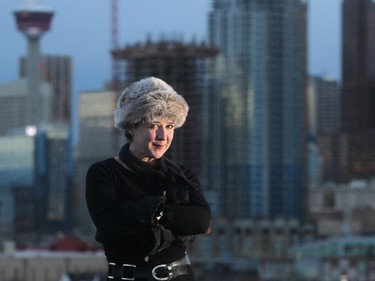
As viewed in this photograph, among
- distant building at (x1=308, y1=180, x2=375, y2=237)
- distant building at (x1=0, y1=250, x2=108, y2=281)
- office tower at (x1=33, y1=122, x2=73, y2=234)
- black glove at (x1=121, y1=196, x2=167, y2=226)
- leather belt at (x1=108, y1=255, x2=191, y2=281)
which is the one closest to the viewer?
black glove at (x1=121, y1=196, x2=167, y2=226)

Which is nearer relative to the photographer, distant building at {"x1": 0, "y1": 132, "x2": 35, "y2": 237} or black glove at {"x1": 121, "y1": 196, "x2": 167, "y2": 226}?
black glove at {"x1": 121, "y1": 196, "x2": 167, "y2": 226}

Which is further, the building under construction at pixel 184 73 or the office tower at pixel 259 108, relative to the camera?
the office tower at pixel 259 108

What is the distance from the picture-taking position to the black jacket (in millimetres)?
6484

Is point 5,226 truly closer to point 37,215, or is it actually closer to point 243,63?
point 37,215

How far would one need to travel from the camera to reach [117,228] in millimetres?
6500

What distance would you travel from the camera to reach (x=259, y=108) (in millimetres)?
187625

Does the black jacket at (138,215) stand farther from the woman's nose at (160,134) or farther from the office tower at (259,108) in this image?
the office tower at (259,108)

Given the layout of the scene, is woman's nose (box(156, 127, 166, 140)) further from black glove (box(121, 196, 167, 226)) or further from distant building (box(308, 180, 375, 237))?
distant building (box(308, 180, 375, 237))

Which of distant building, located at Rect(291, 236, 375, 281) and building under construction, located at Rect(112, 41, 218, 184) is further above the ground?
building under construction, located at Rect(112, 41, 218, 184)

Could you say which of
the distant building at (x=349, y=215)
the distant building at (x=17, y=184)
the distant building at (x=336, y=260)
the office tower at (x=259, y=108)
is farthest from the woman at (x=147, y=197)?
the distant building at (x=17, y=184)

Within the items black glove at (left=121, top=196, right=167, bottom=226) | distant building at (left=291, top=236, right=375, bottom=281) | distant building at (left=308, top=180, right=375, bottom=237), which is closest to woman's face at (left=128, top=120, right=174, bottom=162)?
black glove at (left=121, top=196, right=167, bottom=226)

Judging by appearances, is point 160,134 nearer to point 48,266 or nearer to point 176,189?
point 176,189

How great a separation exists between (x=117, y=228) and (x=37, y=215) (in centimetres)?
18846

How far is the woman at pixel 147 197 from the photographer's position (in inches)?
256
